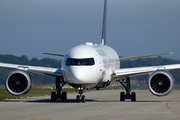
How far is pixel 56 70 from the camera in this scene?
27688 millimetres

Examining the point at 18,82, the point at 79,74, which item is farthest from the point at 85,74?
the point at 18,82

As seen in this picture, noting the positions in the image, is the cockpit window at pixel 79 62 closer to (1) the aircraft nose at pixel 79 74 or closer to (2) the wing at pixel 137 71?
(1) the aircraft nose at pixel 79 74

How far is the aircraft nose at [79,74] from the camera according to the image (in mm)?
23375

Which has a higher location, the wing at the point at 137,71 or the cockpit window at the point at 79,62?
the cockpit window at the point at 79,62

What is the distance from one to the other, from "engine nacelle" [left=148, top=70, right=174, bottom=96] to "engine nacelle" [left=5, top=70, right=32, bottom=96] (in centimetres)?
836

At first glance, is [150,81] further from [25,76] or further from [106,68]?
[25,76]

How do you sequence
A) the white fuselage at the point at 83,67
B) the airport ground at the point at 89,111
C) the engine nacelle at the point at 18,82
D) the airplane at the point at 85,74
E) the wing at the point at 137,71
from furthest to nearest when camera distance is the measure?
the wing at the point at 137,71 < the engine nacelle at the point at 18,82 < the airplane at the point at 85,74 < the white fuselage at the point at 83,67 < the airport ground at the point at 89,111

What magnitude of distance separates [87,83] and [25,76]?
4.72 metres

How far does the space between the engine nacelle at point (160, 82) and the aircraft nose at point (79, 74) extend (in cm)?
465

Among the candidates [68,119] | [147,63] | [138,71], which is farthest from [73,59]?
[147,63]

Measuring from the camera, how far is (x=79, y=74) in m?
23.4

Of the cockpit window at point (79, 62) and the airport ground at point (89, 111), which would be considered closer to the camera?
the airport ground at point (89, 111)

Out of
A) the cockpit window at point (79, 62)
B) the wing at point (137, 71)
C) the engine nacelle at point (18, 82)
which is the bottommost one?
the engine nacelle at point (18, 82)

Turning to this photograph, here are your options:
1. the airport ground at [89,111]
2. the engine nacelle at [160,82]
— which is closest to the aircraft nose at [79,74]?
the airport ground at [89,111]
